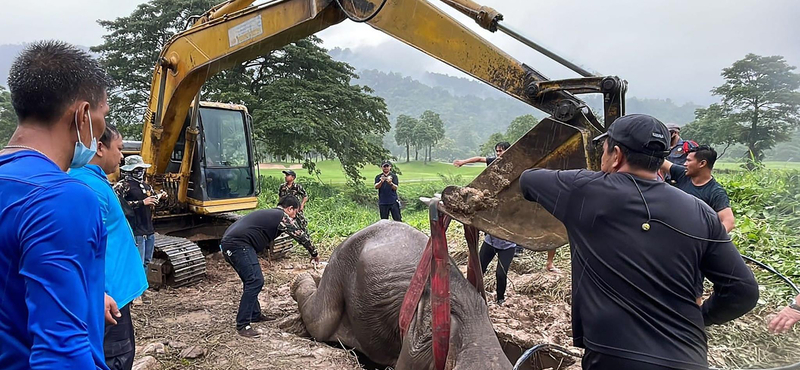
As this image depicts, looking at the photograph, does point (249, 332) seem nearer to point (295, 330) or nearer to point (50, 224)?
point (295, 330)

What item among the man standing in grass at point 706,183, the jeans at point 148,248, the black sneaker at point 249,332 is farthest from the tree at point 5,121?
the man standing in grass at point 706,183

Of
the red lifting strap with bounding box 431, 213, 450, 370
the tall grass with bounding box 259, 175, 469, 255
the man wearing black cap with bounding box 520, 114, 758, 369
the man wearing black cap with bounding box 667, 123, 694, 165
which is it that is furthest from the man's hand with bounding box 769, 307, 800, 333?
the tall grass with bounding box 259, 175, 469, 255

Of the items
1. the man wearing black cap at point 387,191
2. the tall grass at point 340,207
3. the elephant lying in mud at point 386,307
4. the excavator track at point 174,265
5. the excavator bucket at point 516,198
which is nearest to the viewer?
the excavator bucket at point 516,198

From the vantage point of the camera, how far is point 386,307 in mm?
3830

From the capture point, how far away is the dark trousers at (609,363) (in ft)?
6.03

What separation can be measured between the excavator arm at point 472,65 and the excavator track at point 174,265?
229 cm

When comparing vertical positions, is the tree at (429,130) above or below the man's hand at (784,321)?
above

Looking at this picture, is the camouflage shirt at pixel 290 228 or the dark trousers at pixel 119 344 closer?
the dark trousers at pixel 119 344

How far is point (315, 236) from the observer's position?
10.2 meters

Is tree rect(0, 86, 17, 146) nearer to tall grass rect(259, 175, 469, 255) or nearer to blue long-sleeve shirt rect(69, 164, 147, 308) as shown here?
tall grass rect(259, 175, 469, 255)

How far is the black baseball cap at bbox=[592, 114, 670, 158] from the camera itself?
1901mm

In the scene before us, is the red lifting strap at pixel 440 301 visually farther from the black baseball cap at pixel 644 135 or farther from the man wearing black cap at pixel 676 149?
the man wearing black cap at pixel 676 149

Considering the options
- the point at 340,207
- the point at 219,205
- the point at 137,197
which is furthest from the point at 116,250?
the point at 340,207

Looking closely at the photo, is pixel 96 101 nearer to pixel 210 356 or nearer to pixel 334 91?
pixel 210 356
